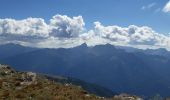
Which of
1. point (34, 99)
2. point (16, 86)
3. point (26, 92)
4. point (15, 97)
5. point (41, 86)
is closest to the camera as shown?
point (34, 99)

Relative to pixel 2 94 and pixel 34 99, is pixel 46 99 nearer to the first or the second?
pixel 34 99

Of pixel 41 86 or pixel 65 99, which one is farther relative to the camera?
pixel 41 86

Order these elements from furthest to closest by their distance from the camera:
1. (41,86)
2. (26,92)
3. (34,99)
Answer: (41,86)
(26,92)
(34,99)

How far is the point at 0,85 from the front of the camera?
38.1m

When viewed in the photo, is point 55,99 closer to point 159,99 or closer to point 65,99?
point 65,99

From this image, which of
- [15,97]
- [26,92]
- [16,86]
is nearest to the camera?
[15,97]

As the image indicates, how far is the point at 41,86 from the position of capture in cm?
3600

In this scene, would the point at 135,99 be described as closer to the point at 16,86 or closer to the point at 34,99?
the point at 16,86

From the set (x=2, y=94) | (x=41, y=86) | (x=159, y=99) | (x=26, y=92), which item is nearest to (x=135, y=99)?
(x=159, y=99)

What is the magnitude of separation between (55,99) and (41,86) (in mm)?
7974

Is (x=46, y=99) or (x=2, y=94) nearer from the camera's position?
(x=46, y=99)

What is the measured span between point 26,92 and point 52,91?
7.48ft

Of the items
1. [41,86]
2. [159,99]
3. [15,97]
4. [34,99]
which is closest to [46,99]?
[34,99]

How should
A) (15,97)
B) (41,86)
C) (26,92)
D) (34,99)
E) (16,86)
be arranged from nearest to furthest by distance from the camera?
1. (34,99)
2. (15,97)
3. (26,92)
4. (41,86)
5. (16,86)
